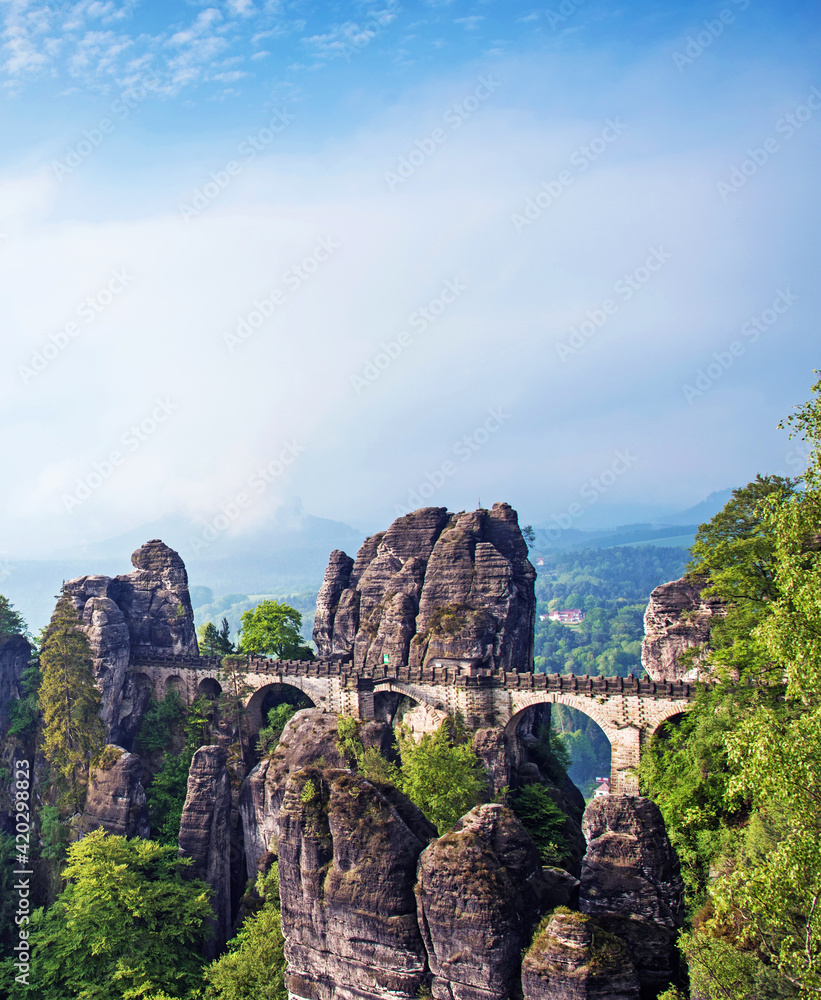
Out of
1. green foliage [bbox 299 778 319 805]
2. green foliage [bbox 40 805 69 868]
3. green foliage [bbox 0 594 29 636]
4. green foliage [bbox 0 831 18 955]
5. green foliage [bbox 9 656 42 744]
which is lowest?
green foliage [bbox 0 831 18 955]

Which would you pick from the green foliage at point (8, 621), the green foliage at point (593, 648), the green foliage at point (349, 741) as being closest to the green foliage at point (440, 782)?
the green foliage at point (349, 741)

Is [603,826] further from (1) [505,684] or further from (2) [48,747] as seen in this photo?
(2) [48,747]

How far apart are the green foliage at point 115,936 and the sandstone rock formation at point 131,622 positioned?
15.0m

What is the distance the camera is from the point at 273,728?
2024 inches

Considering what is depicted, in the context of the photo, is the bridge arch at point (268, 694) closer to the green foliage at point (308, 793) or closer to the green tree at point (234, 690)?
the green tree at point (234, 690)

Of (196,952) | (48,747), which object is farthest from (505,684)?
(48,747)

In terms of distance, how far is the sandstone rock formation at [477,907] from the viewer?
20391 mm

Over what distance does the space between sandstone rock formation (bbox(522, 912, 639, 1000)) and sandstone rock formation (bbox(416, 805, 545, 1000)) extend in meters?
0.82

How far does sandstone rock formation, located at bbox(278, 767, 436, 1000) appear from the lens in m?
22.2

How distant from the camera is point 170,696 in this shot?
182ft

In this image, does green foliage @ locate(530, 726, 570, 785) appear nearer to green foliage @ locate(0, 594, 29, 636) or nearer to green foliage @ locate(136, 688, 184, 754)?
green foliage @ locate(136, 688, 184, 754)

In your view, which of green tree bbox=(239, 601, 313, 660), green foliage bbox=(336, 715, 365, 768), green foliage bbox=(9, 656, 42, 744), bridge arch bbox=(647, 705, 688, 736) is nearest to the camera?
green foliage bbox=(336, 715, 365, 768)

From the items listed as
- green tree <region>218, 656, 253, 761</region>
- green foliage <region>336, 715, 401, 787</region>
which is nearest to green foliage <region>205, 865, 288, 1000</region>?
green foliage <region>336, 715, 401, 787</region>

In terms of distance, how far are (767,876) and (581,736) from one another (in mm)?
119939
